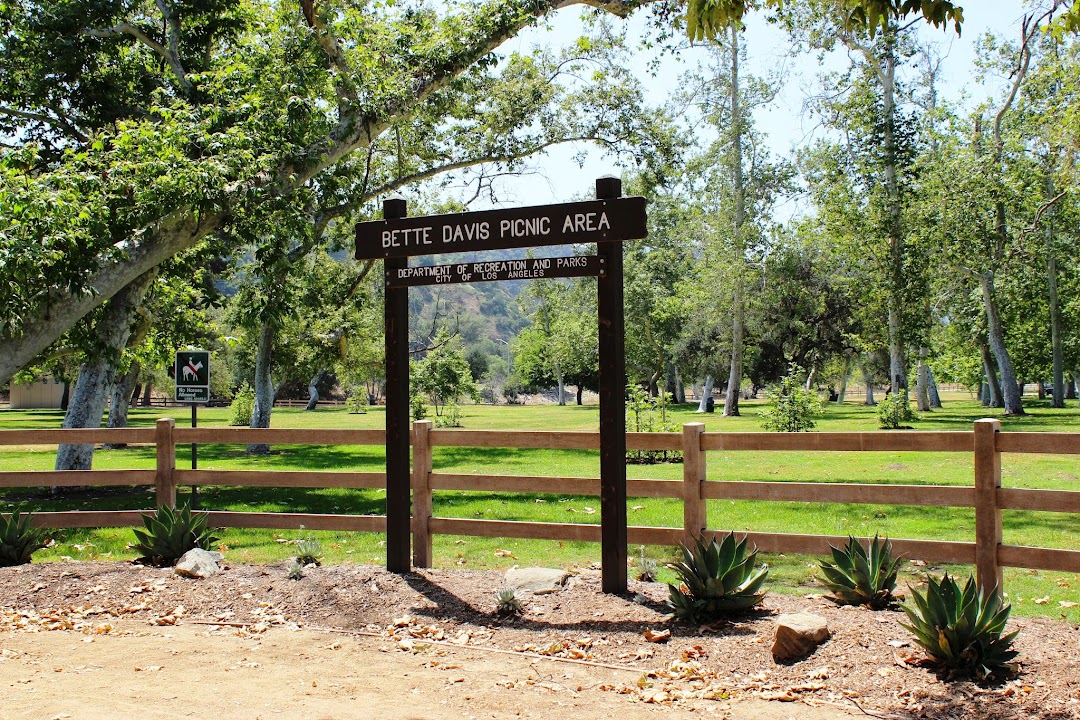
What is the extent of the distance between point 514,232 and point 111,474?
4733mm

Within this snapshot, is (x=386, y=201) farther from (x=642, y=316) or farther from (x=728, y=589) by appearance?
(x=642, y=316)

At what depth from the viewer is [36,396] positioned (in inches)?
2635

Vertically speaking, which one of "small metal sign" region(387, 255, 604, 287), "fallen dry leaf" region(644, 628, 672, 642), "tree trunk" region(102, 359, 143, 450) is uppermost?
"small metal sign" region(387, 255, 604, 287)

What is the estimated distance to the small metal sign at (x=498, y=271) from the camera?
679 cm

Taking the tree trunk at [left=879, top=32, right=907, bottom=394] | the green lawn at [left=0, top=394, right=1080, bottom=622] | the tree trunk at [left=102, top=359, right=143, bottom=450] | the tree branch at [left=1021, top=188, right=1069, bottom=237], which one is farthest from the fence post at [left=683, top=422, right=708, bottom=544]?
the tree trunk at [left=879, top=32, right=907, bottom=394]

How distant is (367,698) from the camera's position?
4867 millimetres

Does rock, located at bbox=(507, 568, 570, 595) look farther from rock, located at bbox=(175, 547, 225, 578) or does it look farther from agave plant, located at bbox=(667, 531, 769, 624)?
rock, located at bbox=(175, 547, 225, 578)

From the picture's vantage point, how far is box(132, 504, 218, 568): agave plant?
7891 mm

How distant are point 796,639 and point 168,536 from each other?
217 inches

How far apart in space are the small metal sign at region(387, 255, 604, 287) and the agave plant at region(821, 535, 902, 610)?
8.73 feet

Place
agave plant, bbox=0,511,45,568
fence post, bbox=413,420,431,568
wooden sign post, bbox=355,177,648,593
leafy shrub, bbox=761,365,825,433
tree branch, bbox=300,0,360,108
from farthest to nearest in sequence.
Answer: leafy shrub, bbox=761,365,825,433
tree branch, bbox=300,0,360,108
agave plant, bbox=0,511,45,568
fence post, bbox=413,420,431,568
wooden sign post, bbox=355,177,648,593

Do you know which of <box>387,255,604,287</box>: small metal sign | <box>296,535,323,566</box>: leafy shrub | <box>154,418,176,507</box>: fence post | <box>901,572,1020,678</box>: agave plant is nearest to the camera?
<box>901,572,1020,678</box>: agave plant

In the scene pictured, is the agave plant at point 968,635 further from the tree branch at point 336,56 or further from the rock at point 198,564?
the tree branch at point 336,56

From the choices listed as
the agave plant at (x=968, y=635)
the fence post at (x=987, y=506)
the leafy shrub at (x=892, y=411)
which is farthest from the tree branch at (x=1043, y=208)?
the leafy shrub at (x=892, y=411)
